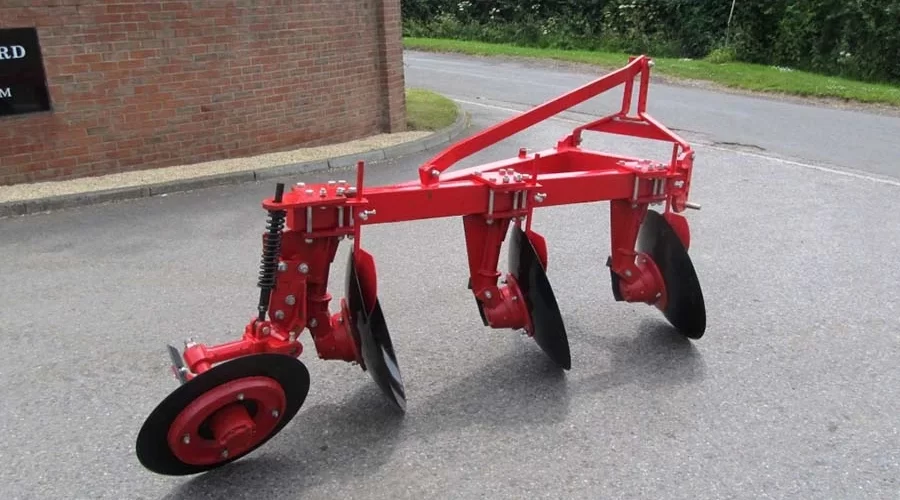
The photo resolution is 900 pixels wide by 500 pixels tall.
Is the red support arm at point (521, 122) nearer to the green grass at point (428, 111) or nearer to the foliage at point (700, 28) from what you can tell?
the green grass at point (428, 111)

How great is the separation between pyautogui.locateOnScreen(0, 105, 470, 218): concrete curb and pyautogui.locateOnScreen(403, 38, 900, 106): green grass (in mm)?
8146

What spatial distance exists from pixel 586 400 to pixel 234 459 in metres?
1.68

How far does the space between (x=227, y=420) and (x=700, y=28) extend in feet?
69.2

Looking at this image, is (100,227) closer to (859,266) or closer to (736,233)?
(736,233)

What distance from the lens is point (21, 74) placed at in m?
7.77

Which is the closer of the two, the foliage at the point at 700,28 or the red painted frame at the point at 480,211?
the red painted frame at the point at 480,211

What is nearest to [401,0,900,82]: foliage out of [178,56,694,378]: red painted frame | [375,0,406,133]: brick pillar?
[375,0,406,133]: brick pillar

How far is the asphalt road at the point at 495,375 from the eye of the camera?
3.33 meters

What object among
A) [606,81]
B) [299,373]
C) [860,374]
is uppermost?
[606,81]

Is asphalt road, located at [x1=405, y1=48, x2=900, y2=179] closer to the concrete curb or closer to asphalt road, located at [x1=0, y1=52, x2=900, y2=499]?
asphalt road, located at [x1=0, y1=52, x2=900, y2=499]

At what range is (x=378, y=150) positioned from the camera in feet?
32.2

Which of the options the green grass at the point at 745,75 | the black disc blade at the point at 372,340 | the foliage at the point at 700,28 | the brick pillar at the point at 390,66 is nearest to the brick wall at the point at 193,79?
the brick pillar at the point at 390,66

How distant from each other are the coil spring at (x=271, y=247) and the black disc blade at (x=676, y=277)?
2194 mm

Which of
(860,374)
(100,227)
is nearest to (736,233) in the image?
(860,374)
